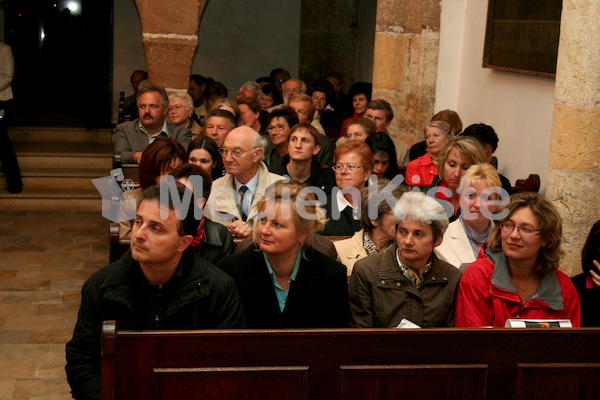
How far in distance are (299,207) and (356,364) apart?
0.74 meters

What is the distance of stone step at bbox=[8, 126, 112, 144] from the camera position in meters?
10.4

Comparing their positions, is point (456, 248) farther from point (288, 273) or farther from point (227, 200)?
point (227, 200)

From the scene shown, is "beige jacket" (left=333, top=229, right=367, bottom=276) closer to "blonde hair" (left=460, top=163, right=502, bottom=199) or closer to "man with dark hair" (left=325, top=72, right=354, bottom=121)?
Answer: "blonde hair" (left=460, top=163, right=502, bottom=199)

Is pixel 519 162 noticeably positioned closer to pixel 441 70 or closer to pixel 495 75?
pixel 495 75

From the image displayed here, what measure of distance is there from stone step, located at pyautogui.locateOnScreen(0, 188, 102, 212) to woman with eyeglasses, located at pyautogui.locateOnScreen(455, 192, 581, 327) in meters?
6.26

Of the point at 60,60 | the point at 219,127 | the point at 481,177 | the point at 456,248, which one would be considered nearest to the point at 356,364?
the point at 456,248

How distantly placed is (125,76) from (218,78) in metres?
1.51

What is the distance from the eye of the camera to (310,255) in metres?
3.04

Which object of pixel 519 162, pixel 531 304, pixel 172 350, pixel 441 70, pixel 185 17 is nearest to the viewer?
pixel 172 350

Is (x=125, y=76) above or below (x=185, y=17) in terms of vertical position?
below

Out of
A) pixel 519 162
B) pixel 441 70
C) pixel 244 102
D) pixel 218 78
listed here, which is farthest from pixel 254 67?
pixel 519 162

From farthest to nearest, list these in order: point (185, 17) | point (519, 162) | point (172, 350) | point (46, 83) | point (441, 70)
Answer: point (46, 83) < point (441, 70) < point (185, 17) < point (519, 162) < point (172, 350)

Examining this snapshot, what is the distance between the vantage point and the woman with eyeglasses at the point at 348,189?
4.17 metres

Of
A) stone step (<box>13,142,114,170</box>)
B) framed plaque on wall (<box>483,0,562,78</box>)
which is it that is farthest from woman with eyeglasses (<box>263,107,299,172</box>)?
stone step (<box>13,142,114,170</box>)
